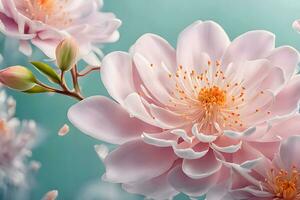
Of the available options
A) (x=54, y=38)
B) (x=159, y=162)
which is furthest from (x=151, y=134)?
(x=54, y=38)

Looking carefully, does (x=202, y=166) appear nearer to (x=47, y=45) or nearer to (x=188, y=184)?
(x=188, y=184)

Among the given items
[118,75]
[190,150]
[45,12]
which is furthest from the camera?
[45,12]

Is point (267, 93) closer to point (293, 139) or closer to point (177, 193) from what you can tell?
point (293, 139)

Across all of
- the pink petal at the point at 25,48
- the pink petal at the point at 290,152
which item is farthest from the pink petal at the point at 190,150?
the pink petal at the point at 25,48

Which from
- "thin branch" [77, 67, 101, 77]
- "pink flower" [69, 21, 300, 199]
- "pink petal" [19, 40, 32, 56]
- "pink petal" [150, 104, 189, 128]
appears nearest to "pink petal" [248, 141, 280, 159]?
"pink flower" [69, 21, 300, 199]

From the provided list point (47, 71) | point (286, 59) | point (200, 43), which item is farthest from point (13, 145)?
point (286, 59)

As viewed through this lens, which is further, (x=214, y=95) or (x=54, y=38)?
(x=54, y=38)
